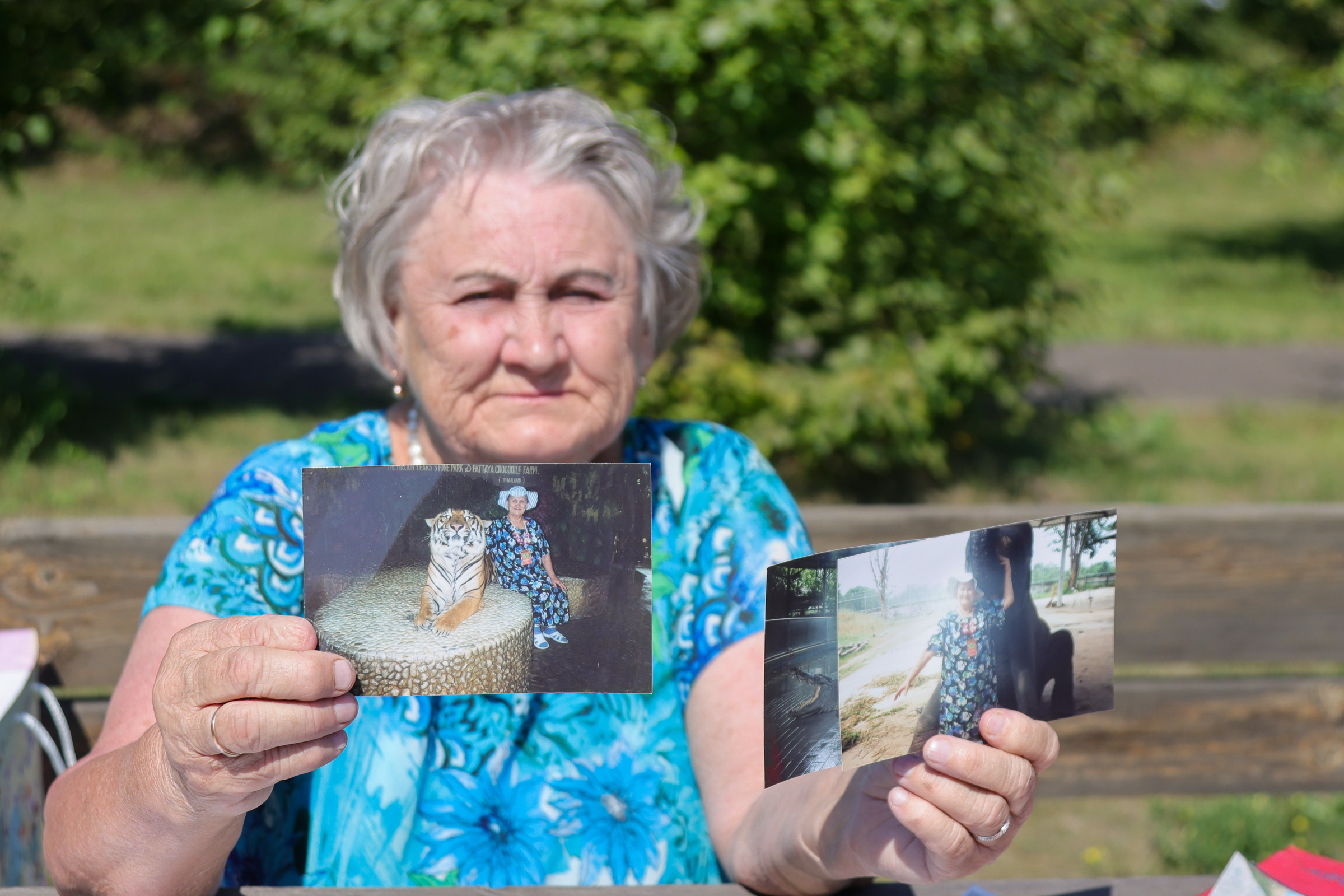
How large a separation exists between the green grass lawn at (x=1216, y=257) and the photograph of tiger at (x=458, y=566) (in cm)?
372

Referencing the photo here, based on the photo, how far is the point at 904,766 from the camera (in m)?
1.22

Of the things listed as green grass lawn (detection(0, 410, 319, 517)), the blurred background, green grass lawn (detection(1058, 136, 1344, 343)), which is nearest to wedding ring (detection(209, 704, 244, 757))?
the blurred background

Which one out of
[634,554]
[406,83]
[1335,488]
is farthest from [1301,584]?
[1335,488]

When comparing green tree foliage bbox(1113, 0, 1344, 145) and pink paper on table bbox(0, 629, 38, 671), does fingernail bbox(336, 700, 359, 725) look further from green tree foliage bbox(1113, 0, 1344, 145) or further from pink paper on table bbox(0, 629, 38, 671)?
green tree foliage bbox(1113, 0, 1344, 145)

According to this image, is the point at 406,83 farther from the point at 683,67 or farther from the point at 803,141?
the point at 803,141

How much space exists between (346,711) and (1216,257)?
48.2 ft

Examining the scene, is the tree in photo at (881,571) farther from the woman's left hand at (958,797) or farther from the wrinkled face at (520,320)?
the wrinkled face at (520,320)

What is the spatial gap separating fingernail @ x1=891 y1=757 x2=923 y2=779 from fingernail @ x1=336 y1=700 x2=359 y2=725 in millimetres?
553

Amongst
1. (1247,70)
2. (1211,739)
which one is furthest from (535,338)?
(1247,70)

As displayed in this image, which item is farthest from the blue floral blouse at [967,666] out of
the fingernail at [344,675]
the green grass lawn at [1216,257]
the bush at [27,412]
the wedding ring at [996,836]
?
the bush at [27,412]

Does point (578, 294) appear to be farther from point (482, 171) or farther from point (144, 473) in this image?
point (144, 473)

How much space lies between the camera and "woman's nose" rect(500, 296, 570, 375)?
160 centimetres

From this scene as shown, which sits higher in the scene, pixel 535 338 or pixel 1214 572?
pixel 535 338

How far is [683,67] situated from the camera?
137 inches
